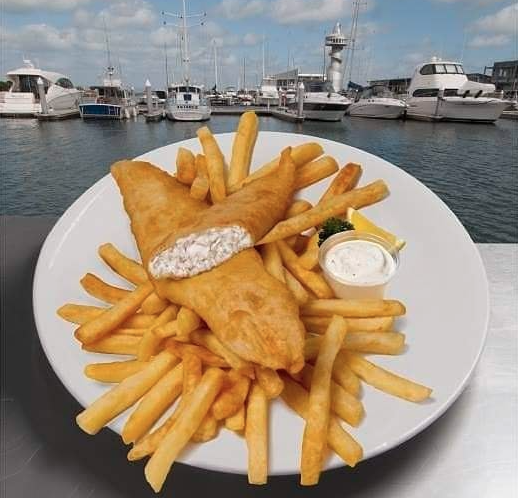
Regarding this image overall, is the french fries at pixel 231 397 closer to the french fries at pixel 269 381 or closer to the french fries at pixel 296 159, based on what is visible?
the french fries at pixel 269 381

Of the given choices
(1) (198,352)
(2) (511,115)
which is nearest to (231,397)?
(1) (198,352)

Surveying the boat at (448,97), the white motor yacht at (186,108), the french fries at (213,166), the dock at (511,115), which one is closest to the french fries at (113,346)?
the french fries at (213,166)

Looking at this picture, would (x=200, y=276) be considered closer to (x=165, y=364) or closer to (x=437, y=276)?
(x=165, y=364)

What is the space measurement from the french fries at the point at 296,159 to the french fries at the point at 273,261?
1.62ft

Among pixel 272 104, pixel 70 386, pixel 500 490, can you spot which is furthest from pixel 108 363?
pixel 272 104

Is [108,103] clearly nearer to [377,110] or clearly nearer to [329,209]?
[377,110]

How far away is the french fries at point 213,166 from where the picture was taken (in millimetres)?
1769

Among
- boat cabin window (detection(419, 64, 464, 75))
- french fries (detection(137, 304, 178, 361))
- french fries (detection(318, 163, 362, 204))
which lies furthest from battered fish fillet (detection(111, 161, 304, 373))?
boat cabin window (detection(419, 64, 464, 75))

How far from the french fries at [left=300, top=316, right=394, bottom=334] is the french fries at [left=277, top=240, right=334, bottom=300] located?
17 centimetres

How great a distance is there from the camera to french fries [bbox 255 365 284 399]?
1.02 meters

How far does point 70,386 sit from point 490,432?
1.27 metres

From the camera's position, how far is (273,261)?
1.39m

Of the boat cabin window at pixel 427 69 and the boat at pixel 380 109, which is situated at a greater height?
the boat cabin window at pixel 427 69

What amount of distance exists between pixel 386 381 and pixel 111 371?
2.54 feet
